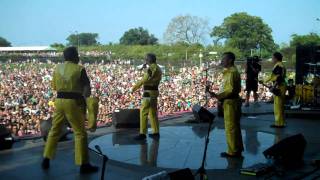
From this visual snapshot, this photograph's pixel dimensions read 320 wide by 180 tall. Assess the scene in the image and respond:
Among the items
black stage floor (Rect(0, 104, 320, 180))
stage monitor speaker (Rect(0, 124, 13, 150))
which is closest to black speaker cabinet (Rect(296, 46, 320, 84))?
black stage floor (Rect(0, 104, 320, 180))

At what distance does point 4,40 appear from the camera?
93.3 meters

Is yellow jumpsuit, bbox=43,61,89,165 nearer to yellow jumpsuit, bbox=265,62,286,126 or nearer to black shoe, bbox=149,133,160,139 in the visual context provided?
black shoe, bbox=149,133,160,139

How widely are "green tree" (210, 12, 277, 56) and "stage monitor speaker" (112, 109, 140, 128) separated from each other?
5741 cm

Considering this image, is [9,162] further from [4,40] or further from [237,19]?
[4,40]

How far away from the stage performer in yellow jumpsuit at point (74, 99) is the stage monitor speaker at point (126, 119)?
3972mm

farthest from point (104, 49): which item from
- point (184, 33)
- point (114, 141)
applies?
point (114, 141)

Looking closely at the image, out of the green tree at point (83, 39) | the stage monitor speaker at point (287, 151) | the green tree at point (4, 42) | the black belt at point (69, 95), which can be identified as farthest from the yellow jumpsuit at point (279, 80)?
the green tree at point (4, 42)

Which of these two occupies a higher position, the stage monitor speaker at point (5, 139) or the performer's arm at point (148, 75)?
the performer's arm at point (148, 75)

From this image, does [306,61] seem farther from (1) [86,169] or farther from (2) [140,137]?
(1) [86,169]

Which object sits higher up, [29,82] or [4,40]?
[4,40]

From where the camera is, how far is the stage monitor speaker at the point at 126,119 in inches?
396

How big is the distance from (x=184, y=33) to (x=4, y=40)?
143 feet

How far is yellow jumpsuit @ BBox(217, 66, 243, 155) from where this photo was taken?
22.6ft

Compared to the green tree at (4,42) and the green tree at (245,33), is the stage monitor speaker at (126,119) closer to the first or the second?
the green tree at (245,33)
